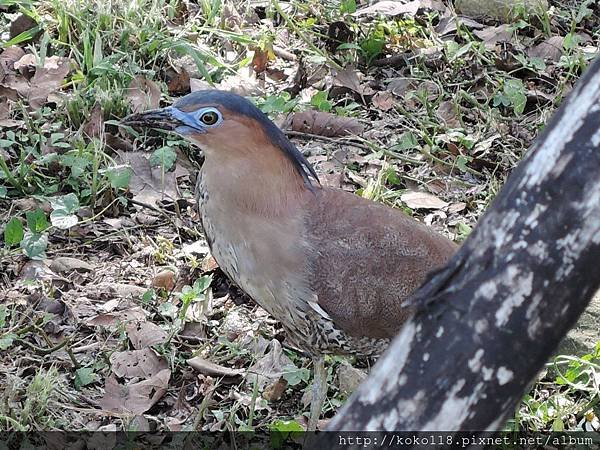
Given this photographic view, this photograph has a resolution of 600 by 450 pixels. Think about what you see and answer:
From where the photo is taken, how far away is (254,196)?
3.38 m

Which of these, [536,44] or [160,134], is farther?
[536,44]

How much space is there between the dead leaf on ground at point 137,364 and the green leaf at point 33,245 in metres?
0.63

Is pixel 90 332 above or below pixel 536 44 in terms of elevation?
below

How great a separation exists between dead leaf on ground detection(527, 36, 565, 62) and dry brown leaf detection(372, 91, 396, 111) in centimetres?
101

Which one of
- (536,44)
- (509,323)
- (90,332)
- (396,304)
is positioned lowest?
(90,332)

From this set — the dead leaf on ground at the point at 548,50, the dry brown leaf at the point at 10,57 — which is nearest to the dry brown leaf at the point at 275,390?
the dry brown leaf at the point at 10,57

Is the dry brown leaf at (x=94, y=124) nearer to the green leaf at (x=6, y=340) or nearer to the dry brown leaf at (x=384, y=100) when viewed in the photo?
the green leaf at (x=6, y=340)

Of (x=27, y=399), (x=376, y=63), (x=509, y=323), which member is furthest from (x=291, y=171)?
(x=376, y=63)

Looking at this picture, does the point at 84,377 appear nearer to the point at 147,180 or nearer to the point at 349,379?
the point at 349,379

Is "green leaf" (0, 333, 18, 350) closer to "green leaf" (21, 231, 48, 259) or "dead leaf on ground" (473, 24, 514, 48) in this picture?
"green leaf" (21, 231, 48, 259)

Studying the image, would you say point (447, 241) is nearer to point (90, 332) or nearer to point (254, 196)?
point (254, 196)

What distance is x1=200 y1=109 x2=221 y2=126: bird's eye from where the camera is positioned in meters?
3.39

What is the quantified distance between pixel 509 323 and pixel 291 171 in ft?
5.02

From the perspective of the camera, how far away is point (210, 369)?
3973 millimetres
